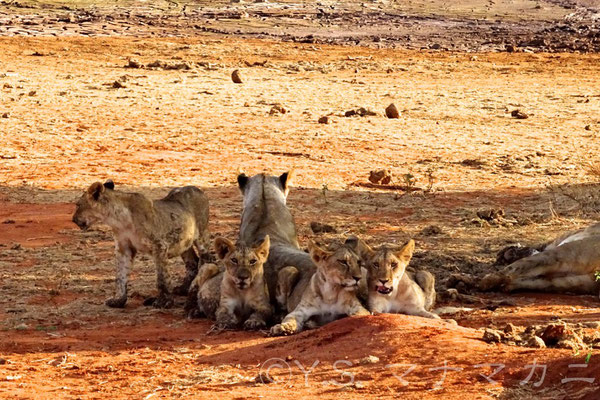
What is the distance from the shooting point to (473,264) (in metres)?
12.6

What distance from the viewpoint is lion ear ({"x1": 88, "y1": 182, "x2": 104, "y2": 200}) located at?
36.7 ft

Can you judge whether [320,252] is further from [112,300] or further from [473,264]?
[473,264]

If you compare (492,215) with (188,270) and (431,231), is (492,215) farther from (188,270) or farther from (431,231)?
(188,270)

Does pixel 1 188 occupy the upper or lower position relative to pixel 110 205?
lower

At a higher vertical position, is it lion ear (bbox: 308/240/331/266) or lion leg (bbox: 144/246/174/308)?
lion ear (bbox: 308/240/331/266)

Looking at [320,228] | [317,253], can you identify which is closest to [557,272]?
[317,253]

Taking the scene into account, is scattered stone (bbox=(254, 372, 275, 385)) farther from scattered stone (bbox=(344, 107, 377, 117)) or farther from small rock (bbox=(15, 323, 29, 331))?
scattered stone (bbox=(344, 107, 377, 117))

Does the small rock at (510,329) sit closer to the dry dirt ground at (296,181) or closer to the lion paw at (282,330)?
the dry dirt ground at (296,181)

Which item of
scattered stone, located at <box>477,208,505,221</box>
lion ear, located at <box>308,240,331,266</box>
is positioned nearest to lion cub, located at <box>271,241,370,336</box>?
lion ear, located at <box>308,240,331,266</box>

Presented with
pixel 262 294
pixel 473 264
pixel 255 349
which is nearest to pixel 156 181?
pixel 473 264

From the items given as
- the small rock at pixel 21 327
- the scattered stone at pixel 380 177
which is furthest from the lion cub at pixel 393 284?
the scattered stone at pixel 380 177

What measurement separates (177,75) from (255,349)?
1868 cm

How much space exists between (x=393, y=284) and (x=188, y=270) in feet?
9.63

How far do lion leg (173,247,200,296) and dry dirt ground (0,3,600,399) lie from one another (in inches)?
16.9
